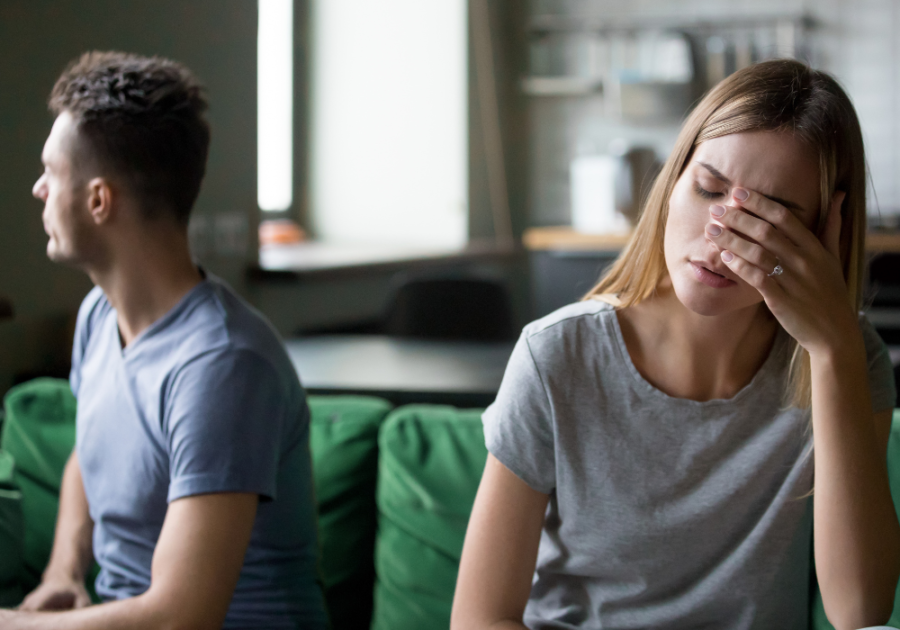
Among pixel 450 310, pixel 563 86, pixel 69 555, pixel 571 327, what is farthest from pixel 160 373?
pixel 563 86

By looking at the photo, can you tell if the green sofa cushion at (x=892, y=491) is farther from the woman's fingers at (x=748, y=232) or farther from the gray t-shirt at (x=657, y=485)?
the woman's fingers at (x=748, y=232)

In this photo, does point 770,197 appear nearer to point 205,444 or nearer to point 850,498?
point 850,498

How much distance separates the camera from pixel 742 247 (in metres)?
0.92

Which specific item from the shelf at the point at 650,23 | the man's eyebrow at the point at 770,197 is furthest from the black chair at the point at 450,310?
the shelf at the point at 650,23

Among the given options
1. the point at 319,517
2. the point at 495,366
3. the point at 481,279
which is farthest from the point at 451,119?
the point at 319,517

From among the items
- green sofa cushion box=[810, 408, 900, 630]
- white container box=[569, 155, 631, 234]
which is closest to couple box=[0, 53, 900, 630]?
A: green sofa cushion box=[810, 408, 900, 630]

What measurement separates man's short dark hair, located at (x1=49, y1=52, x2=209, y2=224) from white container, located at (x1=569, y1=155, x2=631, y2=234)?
320 cm

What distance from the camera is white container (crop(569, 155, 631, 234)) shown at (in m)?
4.39

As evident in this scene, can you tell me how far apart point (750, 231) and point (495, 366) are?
1.01 metres

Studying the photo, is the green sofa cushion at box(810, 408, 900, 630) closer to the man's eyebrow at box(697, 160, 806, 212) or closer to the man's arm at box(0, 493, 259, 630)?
the man's eyebrow at box(697, 160, 806, 212)

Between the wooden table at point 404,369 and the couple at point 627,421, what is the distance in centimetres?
52

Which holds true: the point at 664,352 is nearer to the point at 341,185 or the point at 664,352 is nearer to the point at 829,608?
the point at 829,608

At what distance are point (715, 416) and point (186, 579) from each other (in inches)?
23.9

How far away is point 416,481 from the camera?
1320mm
